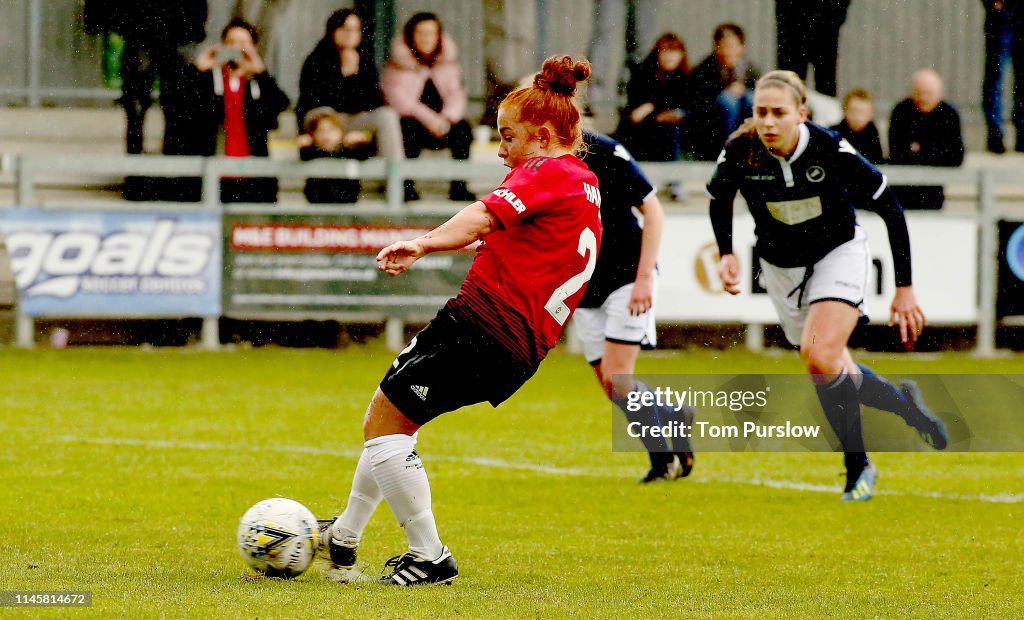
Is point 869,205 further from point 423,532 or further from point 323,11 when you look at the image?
point 323,11

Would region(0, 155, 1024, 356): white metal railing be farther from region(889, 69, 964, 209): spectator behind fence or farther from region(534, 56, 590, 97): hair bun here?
region(534, 56, 590, 97): hair bun

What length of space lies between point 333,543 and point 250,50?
9.88 m

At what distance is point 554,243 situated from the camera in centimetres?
520

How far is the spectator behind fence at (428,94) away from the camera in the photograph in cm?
1501

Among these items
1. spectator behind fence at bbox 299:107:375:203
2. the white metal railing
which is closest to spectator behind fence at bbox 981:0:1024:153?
the white metal railing

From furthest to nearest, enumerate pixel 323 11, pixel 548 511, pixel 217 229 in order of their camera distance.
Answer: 1. pixel 323 11
2. pixel 217 229
3. pixel 548 511

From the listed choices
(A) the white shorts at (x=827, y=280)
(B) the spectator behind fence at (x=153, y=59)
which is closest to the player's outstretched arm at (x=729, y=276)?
(A) the white shorts at (x=827, y=280)

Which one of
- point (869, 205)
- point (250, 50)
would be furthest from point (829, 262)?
point (250, 50)

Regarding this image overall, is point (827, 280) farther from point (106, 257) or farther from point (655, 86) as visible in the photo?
point (106, 257)

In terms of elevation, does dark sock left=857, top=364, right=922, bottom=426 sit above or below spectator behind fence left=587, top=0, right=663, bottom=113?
below

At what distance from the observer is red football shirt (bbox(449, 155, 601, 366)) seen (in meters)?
5.15

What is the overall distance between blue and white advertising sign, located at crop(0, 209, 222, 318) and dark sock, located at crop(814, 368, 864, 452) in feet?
25.1

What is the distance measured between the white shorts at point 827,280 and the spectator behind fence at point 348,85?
284 inches

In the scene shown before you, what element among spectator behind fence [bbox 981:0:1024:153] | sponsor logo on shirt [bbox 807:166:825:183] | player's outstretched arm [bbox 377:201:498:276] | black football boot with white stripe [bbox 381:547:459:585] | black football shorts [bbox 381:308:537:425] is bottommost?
black football boot with white stripe [bbox 381:547:459:585]
